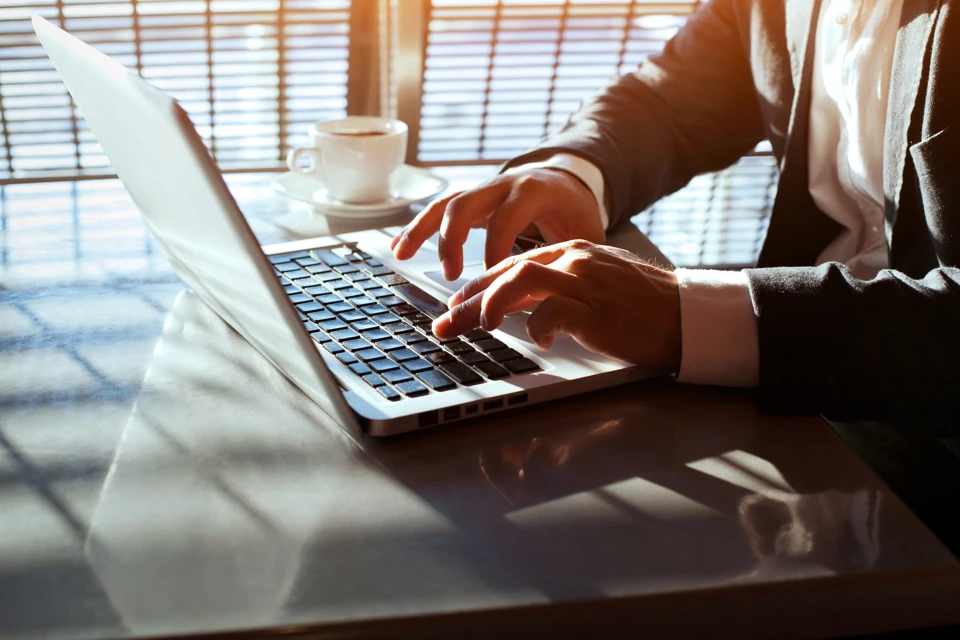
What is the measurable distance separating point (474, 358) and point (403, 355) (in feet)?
0.21

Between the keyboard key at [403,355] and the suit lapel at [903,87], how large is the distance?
630 millimetres

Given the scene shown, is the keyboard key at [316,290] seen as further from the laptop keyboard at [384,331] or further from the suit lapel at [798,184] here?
the suit lapel at [798,184]

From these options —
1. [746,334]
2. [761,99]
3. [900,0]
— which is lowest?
[746,334]

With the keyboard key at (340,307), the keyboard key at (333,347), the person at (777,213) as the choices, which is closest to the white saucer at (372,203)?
the person at (777,213)

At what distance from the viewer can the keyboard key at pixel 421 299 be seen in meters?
0.92

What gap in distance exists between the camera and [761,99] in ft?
4.68

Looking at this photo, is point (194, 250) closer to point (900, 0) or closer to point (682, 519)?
point (682, 519)

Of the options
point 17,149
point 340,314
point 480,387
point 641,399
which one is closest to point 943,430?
point 641,399

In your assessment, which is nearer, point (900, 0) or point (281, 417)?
point (281, 417)

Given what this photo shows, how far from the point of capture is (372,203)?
1.32m

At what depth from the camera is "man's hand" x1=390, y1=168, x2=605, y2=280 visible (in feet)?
3.33

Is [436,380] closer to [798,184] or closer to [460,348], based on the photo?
[460,348]

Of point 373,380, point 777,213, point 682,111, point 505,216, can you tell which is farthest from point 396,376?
point 682,111

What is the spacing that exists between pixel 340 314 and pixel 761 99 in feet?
2.87
